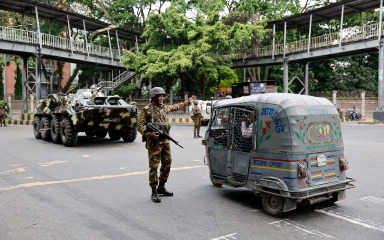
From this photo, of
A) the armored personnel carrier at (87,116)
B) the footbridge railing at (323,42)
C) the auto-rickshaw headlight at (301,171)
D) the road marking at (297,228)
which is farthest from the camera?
the footbridge railing at (323,42)

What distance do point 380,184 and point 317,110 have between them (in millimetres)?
2572

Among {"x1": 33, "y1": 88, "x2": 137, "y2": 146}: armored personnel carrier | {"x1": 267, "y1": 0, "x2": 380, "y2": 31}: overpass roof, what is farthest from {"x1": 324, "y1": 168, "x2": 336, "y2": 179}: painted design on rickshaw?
{"x1": 267, "y1": 0, "x2": 380, "y2": 31}: overpass roof

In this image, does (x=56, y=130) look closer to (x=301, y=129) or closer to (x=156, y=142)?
(x=156, y=142)

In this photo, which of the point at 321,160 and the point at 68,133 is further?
the point at 68,133

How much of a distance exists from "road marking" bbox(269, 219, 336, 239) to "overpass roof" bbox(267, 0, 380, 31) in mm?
24163

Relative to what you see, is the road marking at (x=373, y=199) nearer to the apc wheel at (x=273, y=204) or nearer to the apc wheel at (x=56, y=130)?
the apc wheel at (x=273, y=204)

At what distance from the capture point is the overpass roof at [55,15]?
2367cm

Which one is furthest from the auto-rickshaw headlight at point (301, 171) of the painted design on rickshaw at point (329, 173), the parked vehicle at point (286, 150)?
the painted design on rickshaw at point (329, 173)

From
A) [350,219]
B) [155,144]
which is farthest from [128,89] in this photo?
[350,219]

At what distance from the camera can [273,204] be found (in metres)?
4.64

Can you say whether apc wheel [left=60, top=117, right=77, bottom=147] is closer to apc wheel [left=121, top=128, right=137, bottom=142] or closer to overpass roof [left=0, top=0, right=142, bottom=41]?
apc wheel [left=121, top=128, right=137, bottom=142]

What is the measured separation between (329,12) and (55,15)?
70.5 feet

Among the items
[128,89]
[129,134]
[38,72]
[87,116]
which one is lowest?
[129,134]

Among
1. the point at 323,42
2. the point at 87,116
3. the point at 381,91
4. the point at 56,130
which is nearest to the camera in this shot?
the point at 87,116
